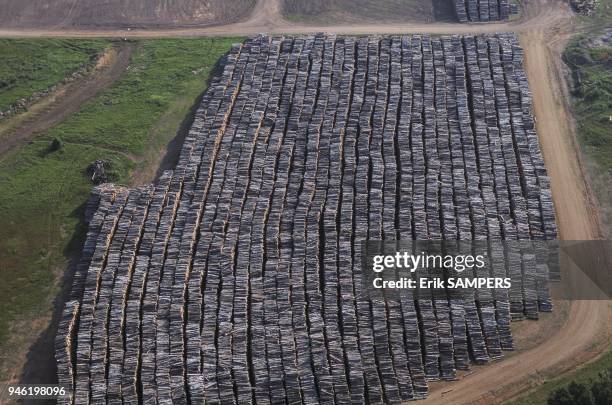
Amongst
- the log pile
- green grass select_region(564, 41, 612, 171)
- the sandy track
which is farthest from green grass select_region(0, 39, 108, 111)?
green grass select_region(564, 41, 612, 171)

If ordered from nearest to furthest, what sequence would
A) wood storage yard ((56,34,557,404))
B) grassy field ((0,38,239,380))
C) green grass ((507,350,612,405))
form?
→ green grass ((507,350,612,405)), wood storage yard ((56,34,557,404)), grassy field ((0,38,239,380))

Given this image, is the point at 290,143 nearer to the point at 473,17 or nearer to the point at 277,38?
the point at 277,38

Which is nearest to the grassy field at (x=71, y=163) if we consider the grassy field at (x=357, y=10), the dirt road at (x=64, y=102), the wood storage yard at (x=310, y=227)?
the dirt road at (x=64, y=102)

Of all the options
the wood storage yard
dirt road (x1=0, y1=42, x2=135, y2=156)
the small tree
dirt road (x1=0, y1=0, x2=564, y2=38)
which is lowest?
the small tree

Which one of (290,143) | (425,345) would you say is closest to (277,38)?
(290,143)

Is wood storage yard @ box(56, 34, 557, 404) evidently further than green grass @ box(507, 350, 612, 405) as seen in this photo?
Yes

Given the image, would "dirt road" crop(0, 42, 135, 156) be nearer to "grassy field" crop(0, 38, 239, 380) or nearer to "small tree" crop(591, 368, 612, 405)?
"grassy field" crop(0, 38, 239, 380)
